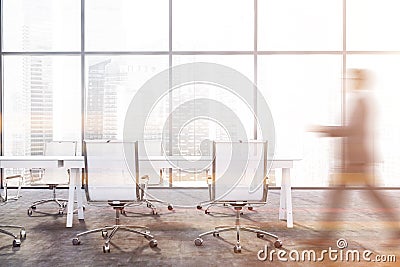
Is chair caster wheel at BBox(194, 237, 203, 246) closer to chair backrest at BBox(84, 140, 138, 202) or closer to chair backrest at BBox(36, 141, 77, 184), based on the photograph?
chair backrest at BBox(84, 140, 138, 202)

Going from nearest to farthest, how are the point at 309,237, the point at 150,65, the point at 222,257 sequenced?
the point at 222,257
the point at 309,237
the point at 150,65

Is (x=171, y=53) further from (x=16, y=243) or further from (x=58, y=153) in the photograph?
(x=16, y=243)

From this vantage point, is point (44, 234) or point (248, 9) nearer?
point (44, 234)

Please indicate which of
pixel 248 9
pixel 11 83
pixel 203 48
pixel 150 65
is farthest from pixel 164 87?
pixel 11 83

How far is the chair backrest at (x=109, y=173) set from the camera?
4070mm

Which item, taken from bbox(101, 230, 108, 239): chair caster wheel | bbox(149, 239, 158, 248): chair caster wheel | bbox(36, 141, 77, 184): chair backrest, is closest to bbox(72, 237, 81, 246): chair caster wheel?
bbox(101, 230, 108, 239): chair caster wheel

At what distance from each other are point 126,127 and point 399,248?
16.9ft

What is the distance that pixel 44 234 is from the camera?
4613mm

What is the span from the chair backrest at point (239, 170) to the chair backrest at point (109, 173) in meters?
0.72

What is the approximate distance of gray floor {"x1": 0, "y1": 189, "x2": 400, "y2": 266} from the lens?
376cm

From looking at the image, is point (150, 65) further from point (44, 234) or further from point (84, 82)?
point (44, 234)

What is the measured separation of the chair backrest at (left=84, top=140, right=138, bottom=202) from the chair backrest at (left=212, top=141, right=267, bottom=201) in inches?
28.3

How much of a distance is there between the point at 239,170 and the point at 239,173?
25 millimetres

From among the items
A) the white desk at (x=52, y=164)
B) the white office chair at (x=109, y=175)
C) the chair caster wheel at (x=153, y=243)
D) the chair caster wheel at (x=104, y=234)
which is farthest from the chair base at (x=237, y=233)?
the white desk at (x=52, y=164)
